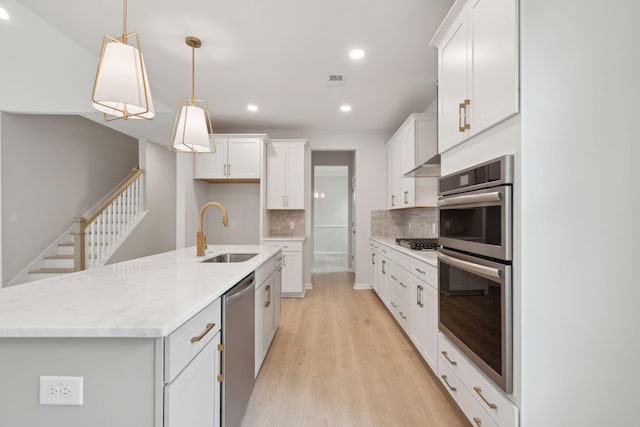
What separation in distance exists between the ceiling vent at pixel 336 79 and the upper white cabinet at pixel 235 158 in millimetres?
1612

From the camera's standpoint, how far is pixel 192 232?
4.61 meters

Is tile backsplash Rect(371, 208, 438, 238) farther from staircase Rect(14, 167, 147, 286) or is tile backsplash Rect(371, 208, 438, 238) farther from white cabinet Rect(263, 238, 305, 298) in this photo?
staircase Rect(14, 167, 147, 286)

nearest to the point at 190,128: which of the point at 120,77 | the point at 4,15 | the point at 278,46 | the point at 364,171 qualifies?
the point at 120,77

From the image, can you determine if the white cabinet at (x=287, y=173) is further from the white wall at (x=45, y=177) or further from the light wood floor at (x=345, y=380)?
the white wall at (x=45, y=177)

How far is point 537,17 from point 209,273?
1.85 meters

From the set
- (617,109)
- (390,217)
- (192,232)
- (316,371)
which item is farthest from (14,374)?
(390,217)

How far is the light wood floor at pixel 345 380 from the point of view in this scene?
180 cm

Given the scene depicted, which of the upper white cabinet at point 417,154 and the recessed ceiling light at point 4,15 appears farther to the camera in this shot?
the upper white cabinet at point 417,154

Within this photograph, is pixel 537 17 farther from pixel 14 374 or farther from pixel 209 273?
pixel 14 374

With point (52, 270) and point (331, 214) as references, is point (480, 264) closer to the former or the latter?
point (52, 270)

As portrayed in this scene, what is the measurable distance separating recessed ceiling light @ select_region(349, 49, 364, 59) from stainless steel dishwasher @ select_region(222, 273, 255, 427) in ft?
7.00

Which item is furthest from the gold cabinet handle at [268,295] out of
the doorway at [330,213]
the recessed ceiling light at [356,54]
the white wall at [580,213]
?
the doorway at [330,213]

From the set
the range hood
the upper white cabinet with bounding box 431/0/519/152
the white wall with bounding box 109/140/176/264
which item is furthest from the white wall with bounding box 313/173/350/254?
the upper white cabinet with bounding box 431/0/519/152

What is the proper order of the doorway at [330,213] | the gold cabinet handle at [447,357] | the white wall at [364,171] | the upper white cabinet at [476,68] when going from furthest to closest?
1. the doorway at [330,213]
2. the white wall at [364,171]
3. the gold cabinet handle at [447,357]
4. the upper white cabinet at [476,68]
